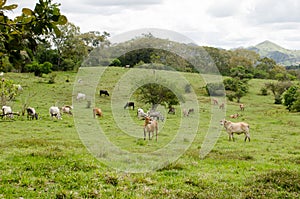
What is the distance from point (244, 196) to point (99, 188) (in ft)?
9.81

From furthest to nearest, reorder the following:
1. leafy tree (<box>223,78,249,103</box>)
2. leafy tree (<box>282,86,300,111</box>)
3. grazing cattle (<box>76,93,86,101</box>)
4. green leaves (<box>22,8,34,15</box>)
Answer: leafy tree (<box>223,78,249,103</box>) → leafy tree (<box>282,86,300,111</box>) → grazing cattle (<box>76,93,86,101</box>) → green leaves (<box>22,8,34,15</box>)

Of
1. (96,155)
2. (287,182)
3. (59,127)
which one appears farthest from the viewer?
(59,127)

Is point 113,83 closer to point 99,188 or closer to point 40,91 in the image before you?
point 40,91

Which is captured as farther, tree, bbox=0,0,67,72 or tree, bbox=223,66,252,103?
tree, bbox=223,66,252,103

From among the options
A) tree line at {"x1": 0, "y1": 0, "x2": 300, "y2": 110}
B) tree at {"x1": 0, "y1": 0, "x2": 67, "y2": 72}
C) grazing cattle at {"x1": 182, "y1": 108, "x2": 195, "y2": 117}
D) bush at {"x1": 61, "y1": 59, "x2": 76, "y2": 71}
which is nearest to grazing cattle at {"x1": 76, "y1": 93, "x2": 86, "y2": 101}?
tree line at {"x1": 0, "y1": 0, "x2": 300, "y2": 110}

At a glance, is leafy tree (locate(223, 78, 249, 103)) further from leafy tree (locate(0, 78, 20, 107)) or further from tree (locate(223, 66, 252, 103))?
leafy tree (locate(0, 78, 20, 107))

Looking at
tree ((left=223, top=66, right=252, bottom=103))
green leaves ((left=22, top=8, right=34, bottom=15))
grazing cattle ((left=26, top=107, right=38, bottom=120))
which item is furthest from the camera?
tree ((left=223, top=66, right=252, bottom=103))

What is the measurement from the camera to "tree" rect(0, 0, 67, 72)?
334 cm

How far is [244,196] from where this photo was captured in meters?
7.30

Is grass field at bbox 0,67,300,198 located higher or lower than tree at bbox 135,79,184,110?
lower

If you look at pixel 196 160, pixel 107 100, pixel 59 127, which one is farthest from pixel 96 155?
pixel 107 100

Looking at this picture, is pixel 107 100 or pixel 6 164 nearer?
pixel 6 164

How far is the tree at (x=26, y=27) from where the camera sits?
3340mm

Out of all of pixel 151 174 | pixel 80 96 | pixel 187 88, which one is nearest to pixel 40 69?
pixel 80 96
